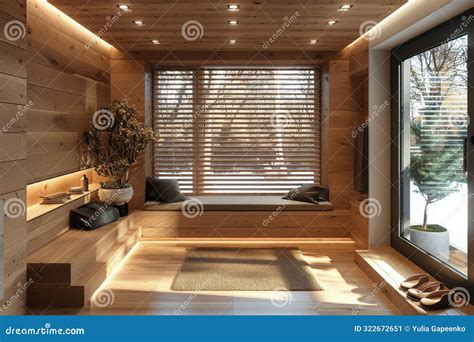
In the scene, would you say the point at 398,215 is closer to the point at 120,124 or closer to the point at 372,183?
the point at 372,183

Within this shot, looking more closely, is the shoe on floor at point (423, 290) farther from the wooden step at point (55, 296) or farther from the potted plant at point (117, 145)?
the potted plant at point (117, 145)

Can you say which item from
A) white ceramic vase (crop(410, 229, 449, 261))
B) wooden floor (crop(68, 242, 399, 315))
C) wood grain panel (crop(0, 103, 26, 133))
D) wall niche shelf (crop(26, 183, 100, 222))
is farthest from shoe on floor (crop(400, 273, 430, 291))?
wood grain panel (crop(0, 103, 26, 133))

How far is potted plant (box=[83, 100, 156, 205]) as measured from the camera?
4969mm

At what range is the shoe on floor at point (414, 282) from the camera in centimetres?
340

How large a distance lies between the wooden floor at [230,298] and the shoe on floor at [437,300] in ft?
0.97

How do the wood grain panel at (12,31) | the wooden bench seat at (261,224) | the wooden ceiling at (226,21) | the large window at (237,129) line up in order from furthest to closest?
1. the large window at (237,129)
2. the wooden bench seat at (261,224)
3. the wooden ceiling at (226,21)
4. the wood grain panel at (12,31)

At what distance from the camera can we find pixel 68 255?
3482 mm

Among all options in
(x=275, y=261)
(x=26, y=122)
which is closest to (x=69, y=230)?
(x=26, y=122)

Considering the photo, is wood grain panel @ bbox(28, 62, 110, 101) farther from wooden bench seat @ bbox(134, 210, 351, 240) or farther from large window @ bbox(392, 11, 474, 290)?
large window @ bbox(392, 11, 474, 290)

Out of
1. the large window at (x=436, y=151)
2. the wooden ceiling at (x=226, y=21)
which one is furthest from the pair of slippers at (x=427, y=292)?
the wooden ceiling at (x=226, y=21)

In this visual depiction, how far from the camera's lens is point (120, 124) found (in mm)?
5047

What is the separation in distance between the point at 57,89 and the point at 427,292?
3502mm

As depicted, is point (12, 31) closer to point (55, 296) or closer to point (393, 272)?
point (55, 296)

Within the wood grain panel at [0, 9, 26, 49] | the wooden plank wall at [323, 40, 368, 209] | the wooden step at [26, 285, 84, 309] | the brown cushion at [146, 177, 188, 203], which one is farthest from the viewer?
the brown cushion at [146, 177, 188, 203]
